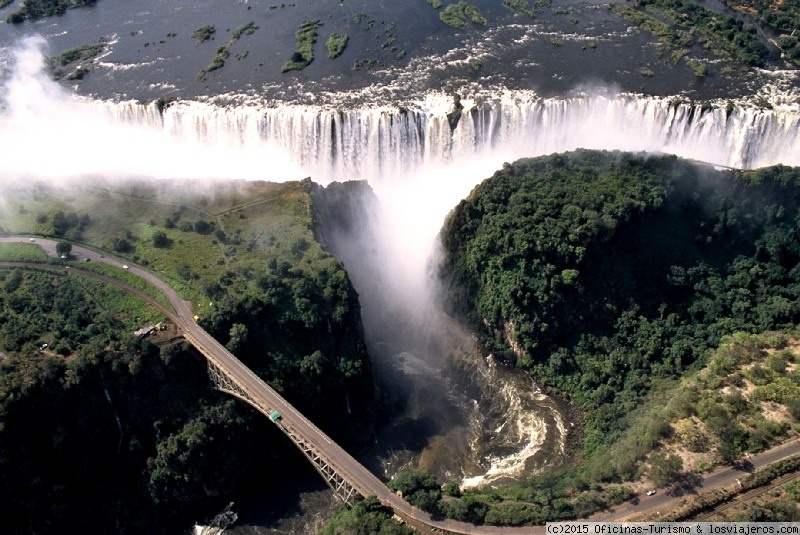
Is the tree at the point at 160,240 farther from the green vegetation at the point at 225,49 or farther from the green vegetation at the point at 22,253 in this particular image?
the green vegetation at the point at 225,49

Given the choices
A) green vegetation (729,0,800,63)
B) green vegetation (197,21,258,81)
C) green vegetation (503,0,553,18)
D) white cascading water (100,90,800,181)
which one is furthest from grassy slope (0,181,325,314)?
green vegetation (729,0,800,63)

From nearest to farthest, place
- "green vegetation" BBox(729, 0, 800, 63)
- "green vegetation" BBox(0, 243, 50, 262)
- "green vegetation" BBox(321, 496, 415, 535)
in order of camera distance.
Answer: "green vegetation" BBox(321, 496, 415, 535) < "green vegetation" BBox(0, 243, 50, 262) < "green vegetation" BBox(729, 0, 800, 63)

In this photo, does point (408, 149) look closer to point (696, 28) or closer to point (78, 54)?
point (696, 28)

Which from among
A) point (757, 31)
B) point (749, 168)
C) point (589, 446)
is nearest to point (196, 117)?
point (589, 446)

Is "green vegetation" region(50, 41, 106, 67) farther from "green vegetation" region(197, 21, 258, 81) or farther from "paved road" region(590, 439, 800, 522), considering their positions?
"paved road" region(590, 439, 800, 522)

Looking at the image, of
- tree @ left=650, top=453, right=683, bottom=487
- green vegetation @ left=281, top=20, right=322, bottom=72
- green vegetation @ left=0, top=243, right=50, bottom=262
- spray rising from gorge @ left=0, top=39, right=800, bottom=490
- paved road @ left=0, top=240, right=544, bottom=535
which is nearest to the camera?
paved road @ left=0, top=240, right=544, bottom=535

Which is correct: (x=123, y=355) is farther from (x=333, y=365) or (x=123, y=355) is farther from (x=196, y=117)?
(x=196, y=117)
